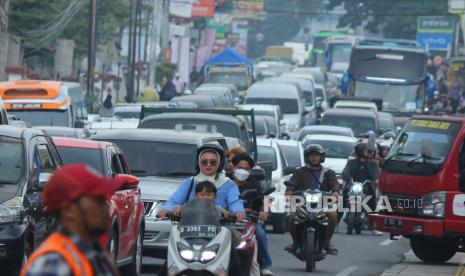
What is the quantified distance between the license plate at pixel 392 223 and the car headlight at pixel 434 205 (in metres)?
0.35

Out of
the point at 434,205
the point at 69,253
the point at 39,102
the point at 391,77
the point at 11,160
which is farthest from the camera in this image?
the point at 391,77

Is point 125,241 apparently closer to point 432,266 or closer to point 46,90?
point 432,266

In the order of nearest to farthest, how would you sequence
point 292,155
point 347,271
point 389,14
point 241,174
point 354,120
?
point 241,174 → point 347,271 → point 292,155 → point 354,120 → point 389,14

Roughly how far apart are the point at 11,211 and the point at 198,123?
35.0 ft

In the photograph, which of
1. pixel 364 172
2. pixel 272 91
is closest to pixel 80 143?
pixel 364 172

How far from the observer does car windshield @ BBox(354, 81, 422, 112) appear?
171 feet

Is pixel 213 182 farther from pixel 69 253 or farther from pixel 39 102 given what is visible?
pixel 39 102

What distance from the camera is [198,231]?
34.8 ft

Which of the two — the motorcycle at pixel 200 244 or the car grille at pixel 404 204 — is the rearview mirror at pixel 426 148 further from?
the motorcycle at pixel 200 244

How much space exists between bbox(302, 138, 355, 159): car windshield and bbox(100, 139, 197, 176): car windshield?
1423cm

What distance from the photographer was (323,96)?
224 ft

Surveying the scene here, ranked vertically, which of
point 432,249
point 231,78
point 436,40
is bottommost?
point 436,40

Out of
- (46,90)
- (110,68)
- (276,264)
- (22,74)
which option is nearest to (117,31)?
(110,68)

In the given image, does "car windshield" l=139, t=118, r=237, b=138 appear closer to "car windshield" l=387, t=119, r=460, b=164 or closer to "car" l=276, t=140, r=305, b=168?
"car windshield" l=387, t=119, r=460, b=164
